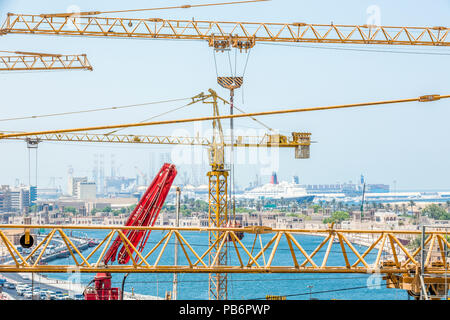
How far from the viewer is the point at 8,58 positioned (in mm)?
34406

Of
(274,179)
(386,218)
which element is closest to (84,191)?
(274,179)

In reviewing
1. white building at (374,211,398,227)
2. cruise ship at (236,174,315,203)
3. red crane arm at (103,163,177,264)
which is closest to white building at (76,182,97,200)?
cruise ship at (236,174,315,203)

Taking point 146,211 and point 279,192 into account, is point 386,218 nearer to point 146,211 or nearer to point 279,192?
point 279,192

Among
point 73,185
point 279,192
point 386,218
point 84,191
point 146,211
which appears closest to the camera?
point 146,211

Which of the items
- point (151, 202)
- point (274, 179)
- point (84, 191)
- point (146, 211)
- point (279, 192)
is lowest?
point (279, 192)

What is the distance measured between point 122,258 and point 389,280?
9.48 meters

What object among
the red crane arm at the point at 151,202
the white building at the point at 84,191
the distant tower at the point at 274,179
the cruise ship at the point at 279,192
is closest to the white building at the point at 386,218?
the cruise ship at the point at 279,192

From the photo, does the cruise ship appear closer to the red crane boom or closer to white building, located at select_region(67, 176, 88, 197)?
white building, located at select_region(67, 176, 88, 197)

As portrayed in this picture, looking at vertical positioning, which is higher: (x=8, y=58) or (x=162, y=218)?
(x=8, y=58)

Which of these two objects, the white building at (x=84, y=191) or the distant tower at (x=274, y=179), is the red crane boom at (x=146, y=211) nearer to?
the white building at (x=84, y=191)

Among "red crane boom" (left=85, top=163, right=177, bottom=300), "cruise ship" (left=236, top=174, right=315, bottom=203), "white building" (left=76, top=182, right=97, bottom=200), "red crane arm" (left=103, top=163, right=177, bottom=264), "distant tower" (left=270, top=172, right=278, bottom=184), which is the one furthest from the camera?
"distant tower" (left=270, top=172, right=278, bottom=184)

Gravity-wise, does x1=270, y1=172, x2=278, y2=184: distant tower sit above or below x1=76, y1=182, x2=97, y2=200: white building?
above
